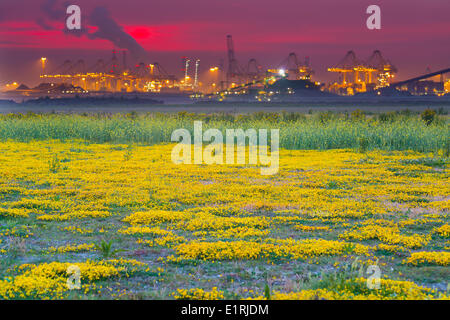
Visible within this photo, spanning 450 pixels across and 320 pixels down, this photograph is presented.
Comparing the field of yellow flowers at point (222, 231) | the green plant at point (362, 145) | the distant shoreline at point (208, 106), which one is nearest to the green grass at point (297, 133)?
the green plant at point (362, 145)

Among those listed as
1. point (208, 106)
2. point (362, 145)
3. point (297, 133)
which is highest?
point (208, 106)

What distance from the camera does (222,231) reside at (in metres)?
10.1

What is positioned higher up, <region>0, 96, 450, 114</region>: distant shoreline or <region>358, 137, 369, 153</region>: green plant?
<region>0, 96, 450, 114</region>: distant shoreline

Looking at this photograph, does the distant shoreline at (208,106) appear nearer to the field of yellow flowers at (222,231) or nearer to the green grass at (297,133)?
the green grass at (297,133)

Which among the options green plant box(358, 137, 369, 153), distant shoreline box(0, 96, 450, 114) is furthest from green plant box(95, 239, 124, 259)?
distant shoreline box(0, 96, 450, 114)

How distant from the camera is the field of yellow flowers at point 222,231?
274 inches

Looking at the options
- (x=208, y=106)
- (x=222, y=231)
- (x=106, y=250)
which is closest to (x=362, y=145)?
(x=222, y=231)

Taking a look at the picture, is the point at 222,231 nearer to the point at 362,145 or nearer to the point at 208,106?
the point at 362,145

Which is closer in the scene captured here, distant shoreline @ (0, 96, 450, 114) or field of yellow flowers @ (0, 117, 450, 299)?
field of yellow flowers @ (0, 117, 450, 299)

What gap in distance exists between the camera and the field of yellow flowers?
274 inches

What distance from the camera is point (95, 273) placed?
7.35 meters

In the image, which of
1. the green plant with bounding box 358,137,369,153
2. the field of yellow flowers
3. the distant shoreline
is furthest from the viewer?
the distant shoreline

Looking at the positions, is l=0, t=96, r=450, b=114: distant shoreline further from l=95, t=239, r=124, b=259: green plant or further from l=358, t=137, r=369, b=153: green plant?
l=95, t=239, r=124, b=259: green plant
